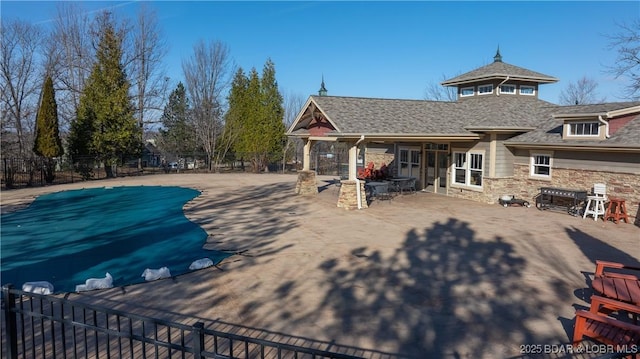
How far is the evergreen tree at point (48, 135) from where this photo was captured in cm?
2431

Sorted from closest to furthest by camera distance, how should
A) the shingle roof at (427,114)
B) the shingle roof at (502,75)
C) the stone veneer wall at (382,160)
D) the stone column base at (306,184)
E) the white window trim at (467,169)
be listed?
1. the shingle roof at (427,114)
2. the white window trim at (467,169)
3. the stone column base at (306,184)
4. the shingle roof at (502,75)
5. the stone veneer wall at (382,160)

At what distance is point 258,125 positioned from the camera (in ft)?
102

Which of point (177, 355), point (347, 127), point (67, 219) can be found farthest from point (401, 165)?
point (177, 355)

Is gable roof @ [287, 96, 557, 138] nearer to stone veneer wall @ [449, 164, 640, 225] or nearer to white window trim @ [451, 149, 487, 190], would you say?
white window trim @ [451, 149, 487, 190]

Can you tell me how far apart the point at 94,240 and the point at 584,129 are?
16224mm

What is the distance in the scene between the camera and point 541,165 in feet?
53.2

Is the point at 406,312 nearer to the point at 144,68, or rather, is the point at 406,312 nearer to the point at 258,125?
the point at 258,125

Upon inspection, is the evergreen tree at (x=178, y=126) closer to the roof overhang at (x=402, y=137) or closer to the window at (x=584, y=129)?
the roof overhang at (x=402, y=137)

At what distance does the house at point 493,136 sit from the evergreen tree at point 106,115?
45.5 ft

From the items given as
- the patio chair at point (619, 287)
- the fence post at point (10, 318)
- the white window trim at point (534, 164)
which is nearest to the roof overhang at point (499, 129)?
the white window trim at point (534, 164)

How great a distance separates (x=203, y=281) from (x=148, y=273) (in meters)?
1.21

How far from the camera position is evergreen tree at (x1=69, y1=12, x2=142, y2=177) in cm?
2653

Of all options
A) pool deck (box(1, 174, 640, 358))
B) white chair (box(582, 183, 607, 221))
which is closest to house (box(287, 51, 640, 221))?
white chair (box(582, 183, 607, 221))

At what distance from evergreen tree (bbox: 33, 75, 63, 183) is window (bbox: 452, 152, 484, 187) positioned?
71.7 feet
